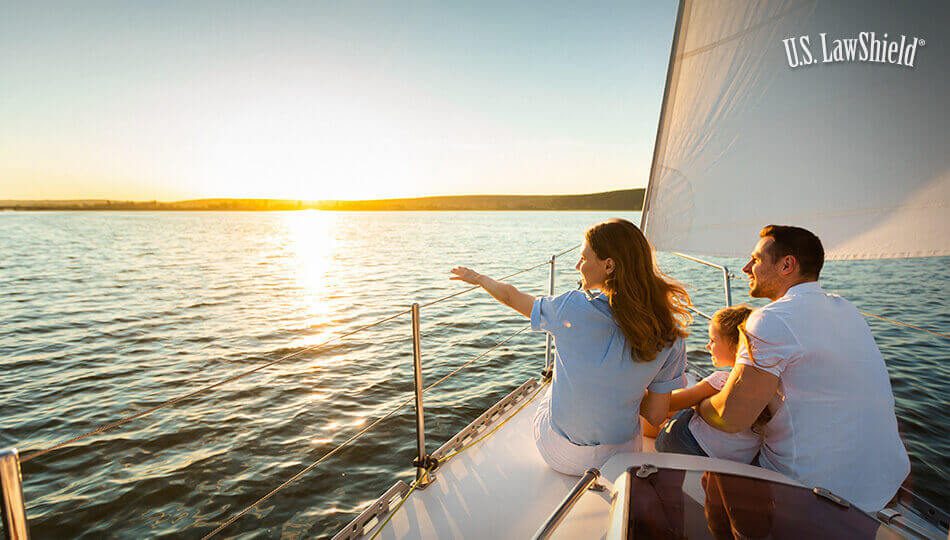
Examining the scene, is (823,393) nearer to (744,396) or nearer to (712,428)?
(744,396)

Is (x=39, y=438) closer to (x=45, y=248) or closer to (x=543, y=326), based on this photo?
(x=543, y=326)

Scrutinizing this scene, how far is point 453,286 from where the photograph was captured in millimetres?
13398

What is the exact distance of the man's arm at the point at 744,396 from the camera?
1.56 metres

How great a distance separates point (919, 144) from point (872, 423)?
145 centimetres

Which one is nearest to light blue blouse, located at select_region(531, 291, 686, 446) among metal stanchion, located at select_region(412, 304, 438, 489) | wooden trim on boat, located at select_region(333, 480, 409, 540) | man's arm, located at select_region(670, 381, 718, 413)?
man's arm, located at select_region(670, 381, 718, 413)

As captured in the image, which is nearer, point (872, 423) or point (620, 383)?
point (872, 423)

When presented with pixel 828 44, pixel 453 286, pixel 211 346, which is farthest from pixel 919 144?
pixel 453 286

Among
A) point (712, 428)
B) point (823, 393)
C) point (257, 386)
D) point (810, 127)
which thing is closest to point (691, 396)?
point (712, 428)

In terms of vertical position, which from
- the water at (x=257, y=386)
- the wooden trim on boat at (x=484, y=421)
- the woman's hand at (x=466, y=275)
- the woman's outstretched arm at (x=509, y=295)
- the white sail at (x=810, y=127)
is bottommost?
the water at (x=257, y=386)

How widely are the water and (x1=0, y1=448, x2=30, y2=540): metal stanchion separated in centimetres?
259

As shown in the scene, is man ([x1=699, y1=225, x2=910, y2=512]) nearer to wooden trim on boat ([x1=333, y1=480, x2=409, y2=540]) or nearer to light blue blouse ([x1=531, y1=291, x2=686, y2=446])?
light blue blouse ([x1=531, y1=291, x2=686, y2=446])

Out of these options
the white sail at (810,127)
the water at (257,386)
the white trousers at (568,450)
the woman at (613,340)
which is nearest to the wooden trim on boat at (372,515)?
the white trousers at (568,450)

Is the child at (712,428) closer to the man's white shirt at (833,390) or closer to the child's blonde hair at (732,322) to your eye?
the child's blonde hair at (732,322)

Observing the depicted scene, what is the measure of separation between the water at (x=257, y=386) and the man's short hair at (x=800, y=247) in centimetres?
122
